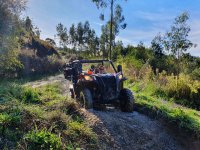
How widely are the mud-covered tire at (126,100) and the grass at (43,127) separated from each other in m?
1.85

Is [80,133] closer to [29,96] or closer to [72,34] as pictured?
[29,96]

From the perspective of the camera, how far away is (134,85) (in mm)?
15023

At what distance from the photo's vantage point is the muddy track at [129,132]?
260 inches

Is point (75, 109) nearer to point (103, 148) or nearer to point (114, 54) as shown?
point (103, 148)

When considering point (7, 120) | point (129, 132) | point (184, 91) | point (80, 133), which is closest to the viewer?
point (7, 120)

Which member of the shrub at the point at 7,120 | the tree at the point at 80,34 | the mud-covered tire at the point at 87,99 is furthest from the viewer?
the tree at the point at 80,34

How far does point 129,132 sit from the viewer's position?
285 inches

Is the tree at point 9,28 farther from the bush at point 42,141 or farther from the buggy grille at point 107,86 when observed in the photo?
the bush at point 42,141

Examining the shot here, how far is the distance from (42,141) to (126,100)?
4.00 meters

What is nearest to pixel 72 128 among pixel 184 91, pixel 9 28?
pixel 9 28

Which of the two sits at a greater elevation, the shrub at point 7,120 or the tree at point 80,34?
the tree at point 80,34

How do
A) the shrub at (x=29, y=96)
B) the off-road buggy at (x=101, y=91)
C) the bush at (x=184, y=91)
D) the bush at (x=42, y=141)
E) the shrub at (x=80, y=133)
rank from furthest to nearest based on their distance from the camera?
the bush at (x=184, y=91) → the off-road buggy at (x=101, y=91) → the shrub at (x=29, y=96) → the shrub at (x=80, y=133) → the bush at (x=42, y=141)

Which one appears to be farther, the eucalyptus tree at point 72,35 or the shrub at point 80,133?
the eucalyptus tree at point 72,35

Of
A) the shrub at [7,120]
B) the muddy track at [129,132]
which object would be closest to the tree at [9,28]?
the muddy track at [129,132]
